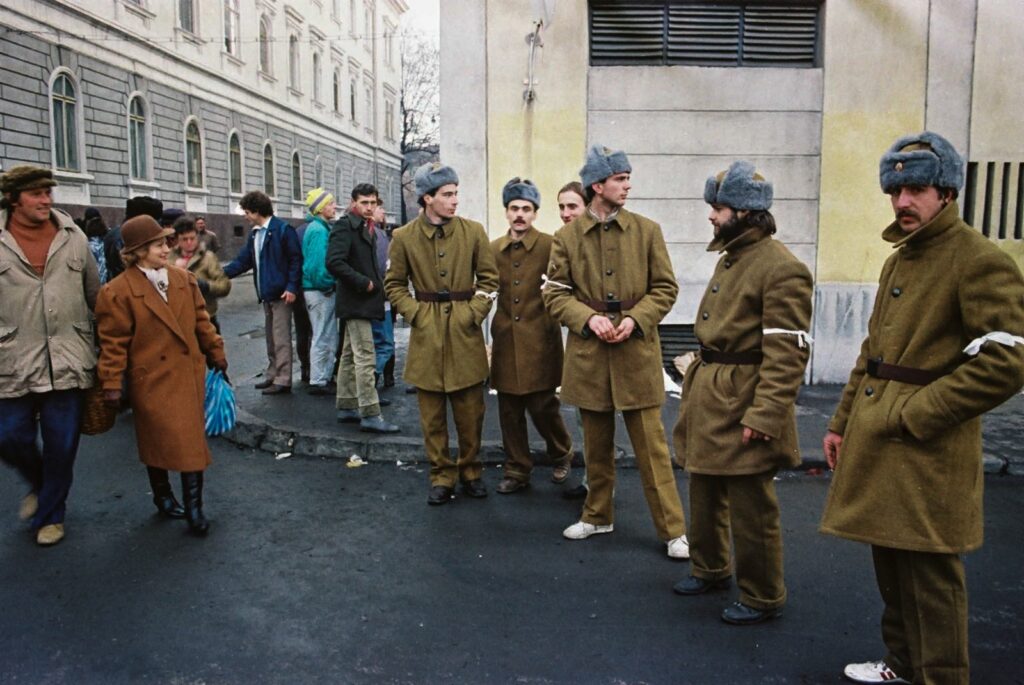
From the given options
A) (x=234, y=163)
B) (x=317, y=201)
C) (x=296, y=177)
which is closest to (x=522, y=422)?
A: (x=317, y=201)

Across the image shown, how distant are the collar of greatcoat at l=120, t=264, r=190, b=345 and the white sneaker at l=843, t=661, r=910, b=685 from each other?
3.86m

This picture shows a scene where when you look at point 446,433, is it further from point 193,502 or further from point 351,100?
point 351,100

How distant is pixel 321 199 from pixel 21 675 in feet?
20.1

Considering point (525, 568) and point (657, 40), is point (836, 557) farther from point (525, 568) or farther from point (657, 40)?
point (657, 40)

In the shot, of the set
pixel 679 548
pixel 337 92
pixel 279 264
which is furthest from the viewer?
pixel 337 92

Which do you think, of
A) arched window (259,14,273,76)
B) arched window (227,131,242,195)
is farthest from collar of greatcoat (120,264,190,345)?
arched window (259,14,273,76)

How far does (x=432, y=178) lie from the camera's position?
5613mm

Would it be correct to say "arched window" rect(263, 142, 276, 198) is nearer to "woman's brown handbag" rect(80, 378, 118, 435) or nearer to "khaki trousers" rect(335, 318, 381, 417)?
"khaki trousers" rect(335, 318, 381, 417)

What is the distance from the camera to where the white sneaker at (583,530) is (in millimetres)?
4969

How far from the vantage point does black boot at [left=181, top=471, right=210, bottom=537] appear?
5.06 m

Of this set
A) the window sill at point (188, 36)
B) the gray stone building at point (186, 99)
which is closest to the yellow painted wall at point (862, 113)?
the gray stone building at point (186, 99)

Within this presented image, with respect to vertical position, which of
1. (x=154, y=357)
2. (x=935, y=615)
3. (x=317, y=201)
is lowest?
(x=935, y=615)

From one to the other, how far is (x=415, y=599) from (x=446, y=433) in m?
1.76

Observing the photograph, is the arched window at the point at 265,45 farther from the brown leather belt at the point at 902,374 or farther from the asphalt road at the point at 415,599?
the brown leather belt at the point at 902,374
